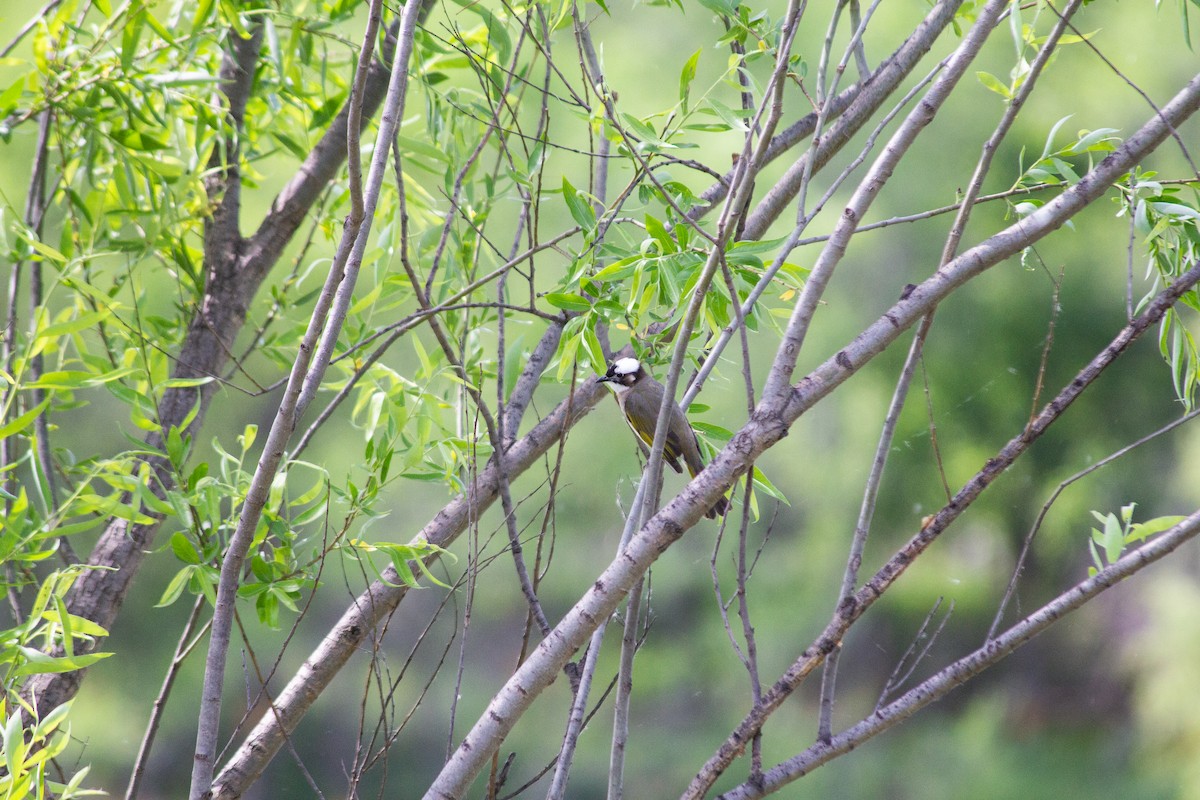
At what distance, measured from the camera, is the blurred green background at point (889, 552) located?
2.36 metres

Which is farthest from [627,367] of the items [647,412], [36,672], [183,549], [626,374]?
[36,672]

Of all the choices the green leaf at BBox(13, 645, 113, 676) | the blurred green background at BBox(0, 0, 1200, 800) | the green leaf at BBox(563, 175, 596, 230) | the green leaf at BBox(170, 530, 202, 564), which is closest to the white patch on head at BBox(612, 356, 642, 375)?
the blurred green background at BBox(0, 0, 1200, 800)

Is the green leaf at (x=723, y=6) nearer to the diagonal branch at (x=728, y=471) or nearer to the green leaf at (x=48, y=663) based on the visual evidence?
the diagonal branch at (x=728, y=471)

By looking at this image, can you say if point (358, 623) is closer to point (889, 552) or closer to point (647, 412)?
point (647, 412)

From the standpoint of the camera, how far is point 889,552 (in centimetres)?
264

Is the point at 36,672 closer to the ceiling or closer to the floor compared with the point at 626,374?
closer to the floor

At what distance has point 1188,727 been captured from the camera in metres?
2.40

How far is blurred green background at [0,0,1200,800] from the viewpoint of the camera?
236 cm

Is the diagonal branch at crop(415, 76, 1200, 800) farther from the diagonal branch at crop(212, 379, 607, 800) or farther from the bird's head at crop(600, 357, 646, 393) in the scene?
the bird's head at crop(600, 357, 646, 393)

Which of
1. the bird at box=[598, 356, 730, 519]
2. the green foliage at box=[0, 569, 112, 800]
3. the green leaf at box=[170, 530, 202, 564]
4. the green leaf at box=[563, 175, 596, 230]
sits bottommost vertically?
the green foliage at box=[0, 569, 112, 800]

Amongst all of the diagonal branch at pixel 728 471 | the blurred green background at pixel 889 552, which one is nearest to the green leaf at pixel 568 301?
the diagonal branch at pixel 728 471

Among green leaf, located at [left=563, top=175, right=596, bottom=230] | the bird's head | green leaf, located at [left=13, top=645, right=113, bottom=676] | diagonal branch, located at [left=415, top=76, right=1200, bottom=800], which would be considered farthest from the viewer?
the bird's head

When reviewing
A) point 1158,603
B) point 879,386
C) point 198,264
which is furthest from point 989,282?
point 198,264

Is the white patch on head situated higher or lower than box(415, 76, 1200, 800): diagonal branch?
higher
